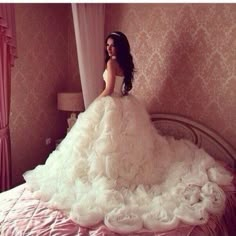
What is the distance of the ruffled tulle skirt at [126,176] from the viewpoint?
1677mm

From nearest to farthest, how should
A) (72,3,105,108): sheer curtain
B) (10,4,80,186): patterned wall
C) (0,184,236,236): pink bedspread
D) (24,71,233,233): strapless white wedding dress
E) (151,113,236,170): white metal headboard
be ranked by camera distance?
(0,184,236,236): pink bedspread < (24,71,233,233): strapless white wedding dress < (151,113,236,170): white metal headboard < (72,3,105,108): sheer curtain < (10,4,80,186): patterned wall

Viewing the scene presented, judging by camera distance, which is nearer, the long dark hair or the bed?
the bed

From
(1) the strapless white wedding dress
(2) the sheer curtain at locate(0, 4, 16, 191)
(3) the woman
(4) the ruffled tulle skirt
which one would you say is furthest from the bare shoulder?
(2) the sheer curtain at locate(0, 4, 16, 191)

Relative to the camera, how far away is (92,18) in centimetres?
276

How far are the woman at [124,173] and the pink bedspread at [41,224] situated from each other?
39 mm

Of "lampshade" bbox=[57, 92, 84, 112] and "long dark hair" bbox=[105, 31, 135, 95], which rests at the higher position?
"long dark hair" bbox=[105, 31, 135, 95]

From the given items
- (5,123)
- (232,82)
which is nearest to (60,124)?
(5,123)

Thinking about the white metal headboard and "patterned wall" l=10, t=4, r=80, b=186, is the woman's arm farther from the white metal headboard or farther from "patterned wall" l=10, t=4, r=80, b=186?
"patterned wall" l=10, t=4, r=80, b=186

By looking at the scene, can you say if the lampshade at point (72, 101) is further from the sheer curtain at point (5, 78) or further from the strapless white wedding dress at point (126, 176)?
the strapless white wedding dress at point (126, 176)

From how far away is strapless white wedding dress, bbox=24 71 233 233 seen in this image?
168 centimetres

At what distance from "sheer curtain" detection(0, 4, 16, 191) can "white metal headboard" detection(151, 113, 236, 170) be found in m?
1.37

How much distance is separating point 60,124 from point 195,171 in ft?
6.27

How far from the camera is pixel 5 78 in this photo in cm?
272

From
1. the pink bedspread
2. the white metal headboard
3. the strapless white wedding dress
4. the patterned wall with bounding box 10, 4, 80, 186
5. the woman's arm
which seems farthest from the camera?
the patterned wall with bounding box 10, 4, 80, 186
